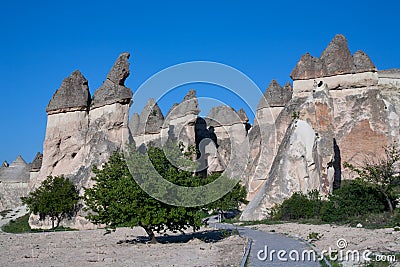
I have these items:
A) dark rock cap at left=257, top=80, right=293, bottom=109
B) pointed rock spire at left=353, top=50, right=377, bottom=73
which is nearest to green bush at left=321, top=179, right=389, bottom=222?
pointed rock spire at left=353, top=50, right=377, bottom=73

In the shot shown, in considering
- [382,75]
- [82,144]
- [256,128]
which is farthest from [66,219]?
[382,75]

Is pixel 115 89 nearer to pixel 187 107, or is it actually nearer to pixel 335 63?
pixel 187 107

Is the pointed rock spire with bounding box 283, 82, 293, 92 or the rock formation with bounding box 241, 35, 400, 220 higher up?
the pointed rock spire with bounding box 283, 82, 293, 92

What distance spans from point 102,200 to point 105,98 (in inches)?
592

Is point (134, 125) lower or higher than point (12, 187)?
higher

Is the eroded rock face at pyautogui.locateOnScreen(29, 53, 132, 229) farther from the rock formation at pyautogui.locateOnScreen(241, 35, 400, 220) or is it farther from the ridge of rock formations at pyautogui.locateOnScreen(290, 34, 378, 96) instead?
the ridge of rock formations at pyautogui.locateOnScreen(290, 34, 378, 96)

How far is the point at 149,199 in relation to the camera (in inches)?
577

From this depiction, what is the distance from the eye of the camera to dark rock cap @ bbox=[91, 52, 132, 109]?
29547 millimetres

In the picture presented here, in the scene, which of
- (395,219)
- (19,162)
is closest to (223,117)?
(19,162)

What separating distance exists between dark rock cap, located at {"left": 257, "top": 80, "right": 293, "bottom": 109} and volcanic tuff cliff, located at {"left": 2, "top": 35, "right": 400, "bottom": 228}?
0.08 m

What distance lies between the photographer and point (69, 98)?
101 ft

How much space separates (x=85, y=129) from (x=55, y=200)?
5.73m

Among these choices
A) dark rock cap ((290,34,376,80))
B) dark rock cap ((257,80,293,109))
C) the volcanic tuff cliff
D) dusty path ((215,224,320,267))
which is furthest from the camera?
dark rock cap ((257,80,293,109))

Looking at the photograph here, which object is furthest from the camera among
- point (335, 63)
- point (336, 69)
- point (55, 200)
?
point (335, 63)
